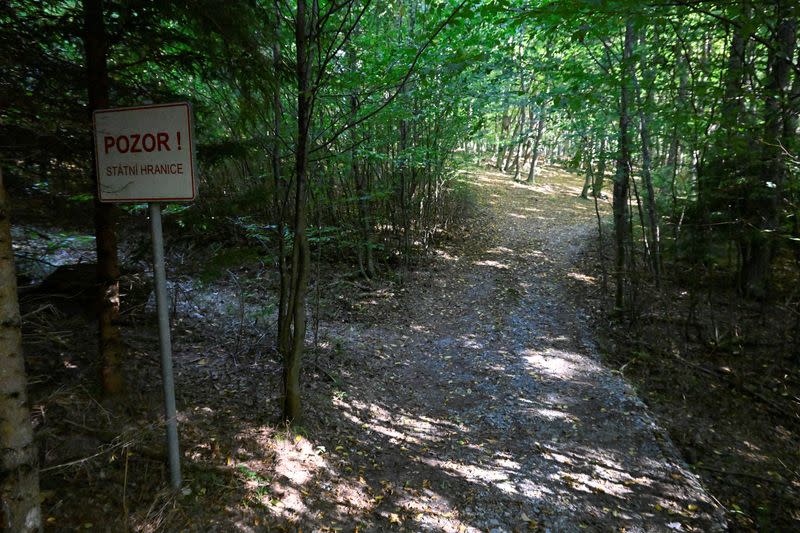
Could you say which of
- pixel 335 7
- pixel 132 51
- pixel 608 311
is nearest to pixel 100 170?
pixel 132 51

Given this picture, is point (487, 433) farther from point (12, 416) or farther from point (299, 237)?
point (12, 416)

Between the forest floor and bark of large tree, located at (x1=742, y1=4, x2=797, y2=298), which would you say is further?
bark of large tree, located at (x1=742, y1=4, x2=797, y2=298)

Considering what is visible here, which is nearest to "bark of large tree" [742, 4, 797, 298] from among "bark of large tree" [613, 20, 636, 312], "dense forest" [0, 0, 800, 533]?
"dense forest" [0, 0, 800, 533]

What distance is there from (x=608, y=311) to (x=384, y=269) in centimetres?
595

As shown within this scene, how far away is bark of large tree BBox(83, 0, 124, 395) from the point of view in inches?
134

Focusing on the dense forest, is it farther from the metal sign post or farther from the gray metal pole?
the gray metal pole

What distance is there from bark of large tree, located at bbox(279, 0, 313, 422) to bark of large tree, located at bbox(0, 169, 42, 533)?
237 cm

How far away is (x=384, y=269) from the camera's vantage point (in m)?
12.4

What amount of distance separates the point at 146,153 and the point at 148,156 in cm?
2

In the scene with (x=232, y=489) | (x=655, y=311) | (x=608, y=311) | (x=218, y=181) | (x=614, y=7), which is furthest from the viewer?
(x=218, y=181)

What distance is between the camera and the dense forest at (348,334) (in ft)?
10.8

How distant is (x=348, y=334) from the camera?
27.1 feet

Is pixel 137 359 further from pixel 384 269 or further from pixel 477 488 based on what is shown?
pixel 384 269

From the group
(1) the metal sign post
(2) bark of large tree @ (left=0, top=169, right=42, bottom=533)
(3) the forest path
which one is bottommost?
(3) the forest path
